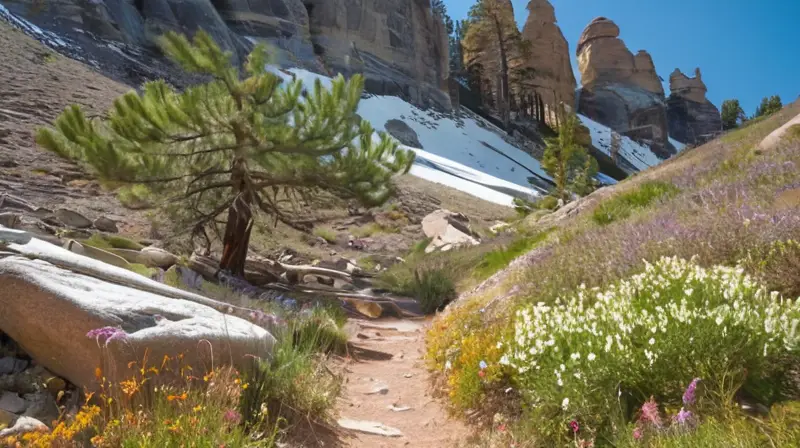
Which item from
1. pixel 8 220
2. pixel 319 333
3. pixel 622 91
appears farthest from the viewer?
pixel 622 91

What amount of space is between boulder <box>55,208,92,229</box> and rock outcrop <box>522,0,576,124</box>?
226 feet

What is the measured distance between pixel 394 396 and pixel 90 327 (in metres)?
2.69

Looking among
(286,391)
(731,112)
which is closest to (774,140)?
(286,391)

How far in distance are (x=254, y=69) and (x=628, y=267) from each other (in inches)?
309

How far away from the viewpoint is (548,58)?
7469 centimetres

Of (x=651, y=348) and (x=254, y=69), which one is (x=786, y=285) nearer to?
(x=651, y=348)

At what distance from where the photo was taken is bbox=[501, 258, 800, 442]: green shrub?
90.8 inches

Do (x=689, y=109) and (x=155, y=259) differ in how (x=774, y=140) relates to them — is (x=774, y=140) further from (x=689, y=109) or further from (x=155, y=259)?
(x=689, y=109)

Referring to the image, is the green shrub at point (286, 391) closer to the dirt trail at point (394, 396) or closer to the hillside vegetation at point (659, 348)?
the dirt trail at point (394, 396)

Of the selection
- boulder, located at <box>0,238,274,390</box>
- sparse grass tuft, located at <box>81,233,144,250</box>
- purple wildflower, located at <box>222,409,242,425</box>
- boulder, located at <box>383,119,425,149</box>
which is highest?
boulder, located at <box>383,119,425,149</box>

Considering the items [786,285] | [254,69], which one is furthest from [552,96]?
[786,285]

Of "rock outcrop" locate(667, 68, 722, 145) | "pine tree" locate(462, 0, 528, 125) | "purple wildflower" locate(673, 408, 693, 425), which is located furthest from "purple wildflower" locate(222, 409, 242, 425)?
"rock outcrop" locate(667, 68, 722, 145)

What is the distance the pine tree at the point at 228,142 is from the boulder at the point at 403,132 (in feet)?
116

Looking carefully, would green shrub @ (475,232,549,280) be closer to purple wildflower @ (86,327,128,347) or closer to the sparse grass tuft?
the sparse grass tuft
